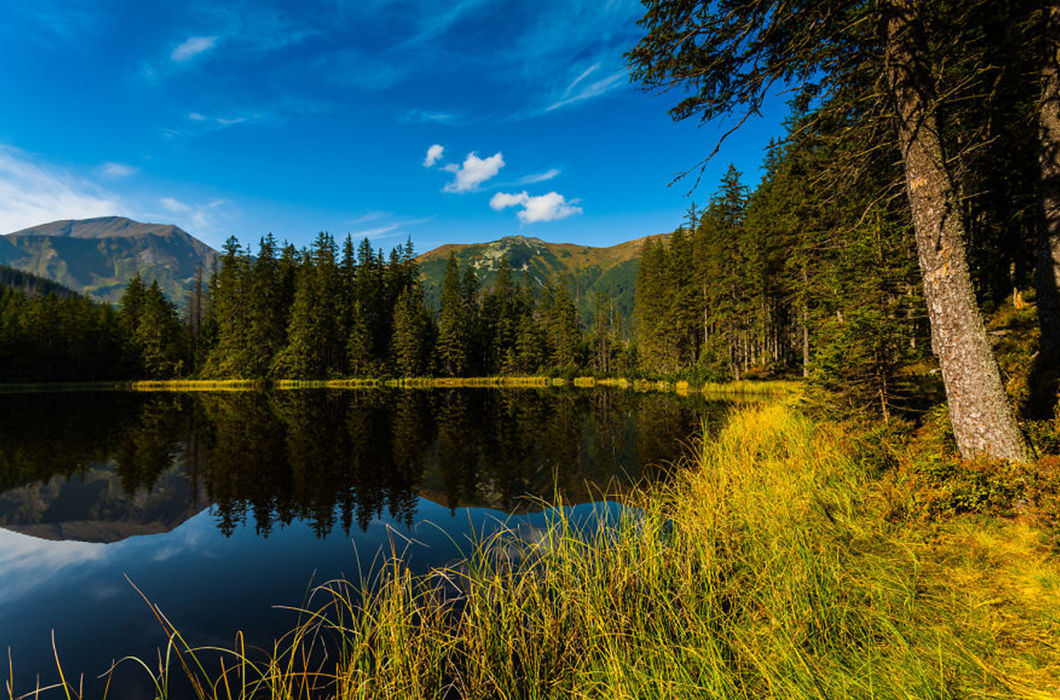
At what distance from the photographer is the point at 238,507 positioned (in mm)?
9555

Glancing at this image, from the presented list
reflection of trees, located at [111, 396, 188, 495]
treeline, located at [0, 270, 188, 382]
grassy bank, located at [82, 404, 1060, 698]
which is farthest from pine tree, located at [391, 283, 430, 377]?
grassy bank, located at [82, 404, 1060, 698]

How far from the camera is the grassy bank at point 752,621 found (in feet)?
9.21

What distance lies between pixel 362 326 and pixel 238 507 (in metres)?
47.2

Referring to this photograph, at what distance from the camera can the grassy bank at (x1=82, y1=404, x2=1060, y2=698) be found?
2.81m

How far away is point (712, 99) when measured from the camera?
25.0 ft

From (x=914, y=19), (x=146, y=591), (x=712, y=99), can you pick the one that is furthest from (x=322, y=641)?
(x=914, y=19)

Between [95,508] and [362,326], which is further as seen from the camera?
[362,326]

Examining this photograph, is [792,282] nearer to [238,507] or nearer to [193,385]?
[238,507]

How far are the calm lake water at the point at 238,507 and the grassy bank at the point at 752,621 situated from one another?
149 cm

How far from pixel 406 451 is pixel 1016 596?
47.9ft

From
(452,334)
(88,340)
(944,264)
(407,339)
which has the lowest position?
(944,264)

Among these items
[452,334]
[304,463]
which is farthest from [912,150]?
[452,334]

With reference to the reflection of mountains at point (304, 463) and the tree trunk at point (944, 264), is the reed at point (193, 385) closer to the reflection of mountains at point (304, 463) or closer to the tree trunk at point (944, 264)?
the reflection of mountains at point (304, 463)

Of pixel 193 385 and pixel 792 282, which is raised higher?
pixel 792 282
